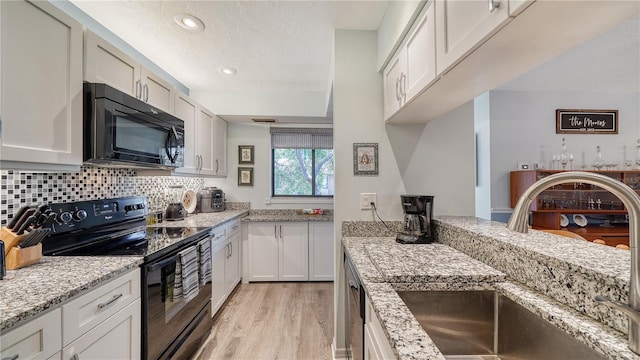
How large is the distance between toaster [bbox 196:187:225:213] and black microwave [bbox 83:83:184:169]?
1229 millimetres

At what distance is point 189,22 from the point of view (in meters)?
1.85

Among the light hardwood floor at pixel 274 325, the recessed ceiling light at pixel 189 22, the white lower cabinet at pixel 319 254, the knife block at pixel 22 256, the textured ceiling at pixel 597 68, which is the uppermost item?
the textured ceiling at pixel 597 68

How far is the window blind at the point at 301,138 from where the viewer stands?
374 cm

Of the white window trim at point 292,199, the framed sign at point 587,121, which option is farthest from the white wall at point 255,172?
the framed sign at point 587,121

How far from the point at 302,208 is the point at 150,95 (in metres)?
2.29

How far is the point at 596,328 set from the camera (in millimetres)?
664

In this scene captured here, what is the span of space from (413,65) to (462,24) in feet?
1.41

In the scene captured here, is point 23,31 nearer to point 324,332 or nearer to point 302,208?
point 324,332

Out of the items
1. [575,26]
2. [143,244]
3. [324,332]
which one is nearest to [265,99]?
[143,244]

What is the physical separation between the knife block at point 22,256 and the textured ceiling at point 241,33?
5.12 feet

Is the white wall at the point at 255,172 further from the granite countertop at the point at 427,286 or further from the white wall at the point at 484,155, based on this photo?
the white wall at the point at 484,155

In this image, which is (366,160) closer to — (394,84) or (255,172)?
(394,84)

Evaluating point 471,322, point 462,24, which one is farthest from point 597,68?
point 471,322

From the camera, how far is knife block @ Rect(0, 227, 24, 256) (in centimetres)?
104
